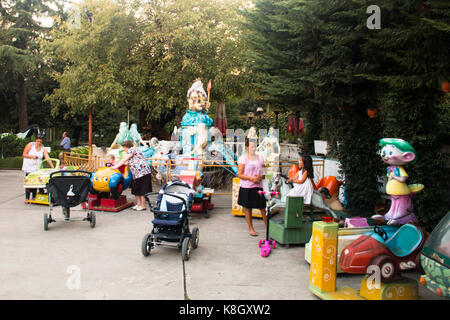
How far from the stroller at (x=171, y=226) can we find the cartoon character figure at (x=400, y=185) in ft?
10.5

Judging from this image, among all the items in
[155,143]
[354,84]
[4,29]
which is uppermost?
[4,29]

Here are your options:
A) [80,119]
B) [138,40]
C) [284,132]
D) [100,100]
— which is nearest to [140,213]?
[100,100]

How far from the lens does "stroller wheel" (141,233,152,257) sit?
19.5 feet

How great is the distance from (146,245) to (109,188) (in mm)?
3618

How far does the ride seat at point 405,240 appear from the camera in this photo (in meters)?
5.07

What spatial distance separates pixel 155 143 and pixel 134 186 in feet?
19.9

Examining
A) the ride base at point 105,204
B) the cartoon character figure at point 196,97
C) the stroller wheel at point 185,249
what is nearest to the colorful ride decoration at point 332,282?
the stroller wheel at point 185,249

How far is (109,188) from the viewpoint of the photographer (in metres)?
9.14

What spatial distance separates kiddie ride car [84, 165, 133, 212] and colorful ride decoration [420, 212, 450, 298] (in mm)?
7014

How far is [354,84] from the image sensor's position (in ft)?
26.0

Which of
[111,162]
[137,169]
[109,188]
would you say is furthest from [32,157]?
[137,169]

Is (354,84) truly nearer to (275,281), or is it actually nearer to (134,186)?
(275,281)

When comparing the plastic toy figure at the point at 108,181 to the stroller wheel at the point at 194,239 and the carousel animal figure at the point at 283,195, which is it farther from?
the carousel animal figure at the point at 283,195

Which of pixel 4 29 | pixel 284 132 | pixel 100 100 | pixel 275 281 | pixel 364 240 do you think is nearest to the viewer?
pixel 364 240
